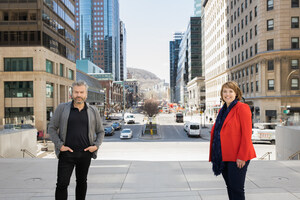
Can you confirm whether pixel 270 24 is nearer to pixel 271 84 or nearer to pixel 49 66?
pixel 271 84

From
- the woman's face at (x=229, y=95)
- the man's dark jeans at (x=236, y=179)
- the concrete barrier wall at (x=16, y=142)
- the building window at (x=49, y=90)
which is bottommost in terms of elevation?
the concrete barrier wall at (x=16, y=142)

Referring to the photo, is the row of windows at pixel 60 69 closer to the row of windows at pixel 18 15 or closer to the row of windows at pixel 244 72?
the row of windows at pixel 18 15

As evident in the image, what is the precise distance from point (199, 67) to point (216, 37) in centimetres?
3862

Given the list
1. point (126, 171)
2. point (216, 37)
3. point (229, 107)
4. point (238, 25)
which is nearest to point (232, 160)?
point (229, 107)

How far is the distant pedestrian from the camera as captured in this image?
13.2 feet

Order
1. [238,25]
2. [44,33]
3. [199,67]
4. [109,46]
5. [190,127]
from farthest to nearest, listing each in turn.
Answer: [109,46] < [199,67] < [238,25] < [44,33] < [190,127]

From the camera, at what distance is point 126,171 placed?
315 inches

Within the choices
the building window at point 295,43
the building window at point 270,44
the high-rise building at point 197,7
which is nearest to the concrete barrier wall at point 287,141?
the building window at point 270,44

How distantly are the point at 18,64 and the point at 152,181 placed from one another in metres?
36.4

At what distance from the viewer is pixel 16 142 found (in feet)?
45.6

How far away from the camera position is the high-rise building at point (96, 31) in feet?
593

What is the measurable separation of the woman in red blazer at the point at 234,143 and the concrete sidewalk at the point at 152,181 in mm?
1611

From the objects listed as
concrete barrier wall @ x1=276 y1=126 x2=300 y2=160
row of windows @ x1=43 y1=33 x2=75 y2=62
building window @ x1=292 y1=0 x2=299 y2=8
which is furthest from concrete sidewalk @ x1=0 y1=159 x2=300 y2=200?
building window @ x1=292 y1=0 x2=299 y2=8

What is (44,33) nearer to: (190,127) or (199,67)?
(190,127)
